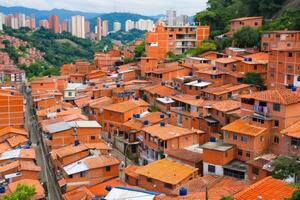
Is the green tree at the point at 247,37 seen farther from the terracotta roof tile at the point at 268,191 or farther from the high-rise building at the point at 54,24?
the high-rise building at the point at 54,24

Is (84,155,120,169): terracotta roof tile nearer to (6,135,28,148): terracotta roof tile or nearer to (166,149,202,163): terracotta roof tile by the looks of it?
(166,149,202,163): terracotta roof tile

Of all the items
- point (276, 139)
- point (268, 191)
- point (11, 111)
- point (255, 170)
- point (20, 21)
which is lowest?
point (255, 170)

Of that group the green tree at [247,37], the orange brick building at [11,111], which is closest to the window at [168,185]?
the orange brick building at [11,111]

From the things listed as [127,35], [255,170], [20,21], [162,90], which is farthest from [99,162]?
[127,35]

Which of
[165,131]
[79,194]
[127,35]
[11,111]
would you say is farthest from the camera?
[127,35]

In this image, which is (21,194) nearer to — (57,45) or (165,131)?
(165,131)

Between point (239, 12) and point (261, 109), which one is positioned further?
point (239, 12)

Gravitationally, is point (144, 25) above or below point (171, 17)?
above
